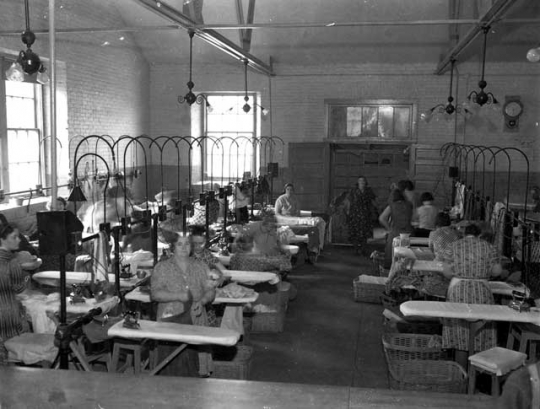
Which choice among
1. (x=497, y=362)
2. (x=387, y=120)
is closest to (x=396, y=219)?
(x=387, y=120)

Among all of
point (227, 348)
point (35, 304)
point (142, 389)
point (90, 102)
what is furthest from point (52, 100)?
point (90, 102)

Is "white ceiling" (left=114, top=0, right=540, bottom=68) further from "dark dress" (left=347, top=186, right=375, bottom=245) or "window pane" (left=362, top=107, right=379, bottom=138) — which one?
"dark dress" (left=347, top=186, right=375, bottom=245)

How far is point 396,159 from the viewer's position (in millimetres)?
14156

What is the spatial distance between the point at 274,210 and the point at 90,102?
12.2 feet

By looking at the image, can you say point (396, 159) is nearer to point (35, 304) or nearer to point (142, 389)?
point (35, 304)

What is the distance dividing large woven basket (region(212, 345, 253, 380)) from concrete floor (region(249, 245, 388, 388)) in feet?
1.49

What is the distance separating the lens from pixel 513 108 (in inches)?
517

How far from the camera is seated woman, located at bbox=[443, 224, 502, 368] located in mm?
5539

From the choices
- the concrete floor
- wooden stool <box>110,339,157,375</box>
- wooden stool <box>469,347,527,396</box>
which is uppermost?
A: wooden stool <box>469,347,527,396</box>

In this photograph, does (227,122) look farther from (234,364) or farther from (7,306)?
(7,306)

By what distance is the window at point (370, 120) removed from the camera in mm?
13789

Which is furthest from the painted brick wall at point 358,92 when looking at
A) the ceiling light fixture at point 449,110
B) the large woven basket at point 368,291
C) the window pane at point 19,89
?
the large woven basket at point 368,291

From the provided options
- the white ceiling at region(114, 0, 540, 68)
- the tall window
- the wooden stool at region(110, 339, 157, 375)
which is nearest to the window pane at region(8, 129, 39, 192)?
the white ceiling at region(114, 0, 540, 68)

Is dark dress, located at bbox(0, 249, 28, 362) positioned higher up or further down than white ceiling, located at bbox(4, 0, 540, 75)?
further down
